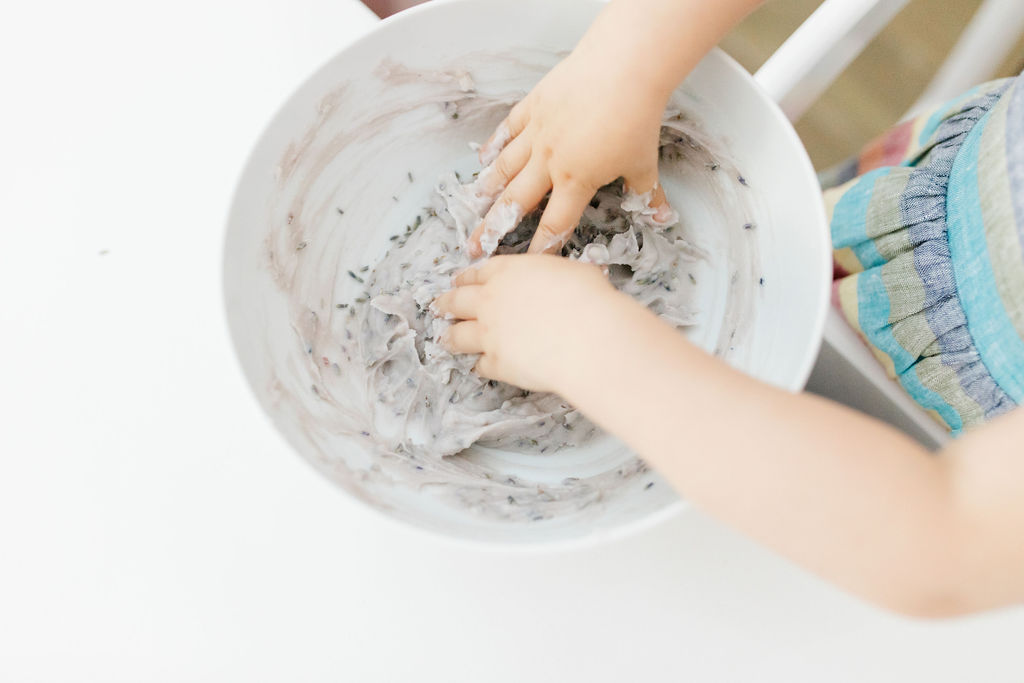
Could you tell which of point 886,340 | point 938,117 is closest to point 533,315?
point 886,340

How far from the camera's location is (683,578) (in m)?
0.57

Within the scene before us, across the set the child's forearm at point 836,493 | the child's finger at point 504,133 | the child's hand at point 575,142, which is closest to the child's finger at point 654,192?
the child's hand at point 575,142

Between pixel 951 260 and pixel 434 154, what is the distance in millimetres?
464

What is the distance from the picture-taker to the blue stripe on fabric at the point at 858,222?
0.62m

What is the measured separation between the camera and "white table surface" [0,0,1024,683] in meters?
0.56

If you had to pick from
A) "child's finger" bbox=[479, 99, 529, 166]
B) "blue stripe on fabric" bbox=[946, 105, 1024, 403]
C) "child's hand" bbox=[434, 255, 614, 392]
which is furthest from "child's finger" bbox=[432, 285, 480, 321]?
"blue stripe on fabric" bbox=[946, 105, 1024, 403]

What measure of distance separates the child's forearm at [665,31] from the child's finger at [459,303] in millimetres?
206

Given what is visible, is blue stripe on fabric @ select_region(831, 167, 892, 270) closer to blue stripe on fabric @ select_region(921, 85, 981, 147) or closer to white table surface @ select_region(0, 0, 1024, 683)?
blue stripe on fabric @ select_region(921, 85, 981, 147)

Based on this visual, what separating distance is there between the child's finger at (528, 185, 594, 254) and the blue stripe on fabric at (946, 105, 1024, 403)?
306mm

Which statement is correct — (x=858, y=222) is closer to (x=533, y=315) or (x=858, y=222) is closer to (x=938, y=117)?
(x=938, y=117)

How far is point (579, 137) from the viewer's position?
0.51 meters

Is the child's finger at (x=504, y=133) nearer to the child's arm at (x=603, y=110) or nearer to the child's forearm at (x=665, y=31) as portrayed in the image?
the child's arm at (x=603, y=110)

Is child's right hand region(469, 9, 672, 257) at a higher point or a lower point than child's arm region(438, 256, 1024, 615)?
higher

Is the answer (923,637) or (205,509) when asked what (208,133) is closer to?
(205,509)
